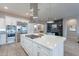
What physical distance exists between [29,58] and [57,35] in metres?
0.77

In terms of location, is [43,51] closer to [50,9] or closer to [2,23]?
[50,9]

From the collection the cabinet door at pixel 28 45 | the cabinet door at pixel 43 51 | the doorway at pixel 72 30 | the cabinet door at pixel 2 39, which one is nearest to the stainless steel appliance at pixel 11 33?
the cabinet door at pixel 2 39

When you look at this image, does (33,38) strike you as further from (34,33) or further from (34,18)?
(34,18)

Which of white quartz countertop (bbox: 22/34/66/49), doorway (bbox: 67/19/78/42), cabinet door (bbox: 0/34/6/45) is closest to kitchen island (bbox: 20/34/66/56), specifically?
white quartz countertop (bbox: 22/34/66/49)

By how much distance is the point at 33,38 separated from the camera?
88.7 inches

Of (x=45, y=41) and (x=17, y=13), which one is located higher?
(x=17, y=13)

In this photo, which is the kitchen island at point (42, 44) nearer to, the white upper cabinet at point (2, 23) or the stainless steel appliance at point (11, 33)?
the stainless steel appliance at point (11, 33)

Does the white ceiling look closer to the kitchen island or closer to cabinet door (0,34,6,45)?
the kitchen island

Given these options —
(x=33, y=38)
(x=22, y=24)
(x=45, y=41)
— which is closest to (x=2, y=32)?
(x=22, y=24)

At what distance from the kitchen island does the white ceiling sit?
459 millimetres

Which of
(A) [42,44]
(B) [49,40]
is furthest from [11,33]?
(B) [49,40]

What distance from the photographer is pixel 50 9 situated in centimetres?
215

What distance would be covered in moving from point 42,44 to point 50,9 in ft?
2.47

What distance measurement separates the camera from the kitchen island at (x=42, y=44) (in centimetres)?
203
